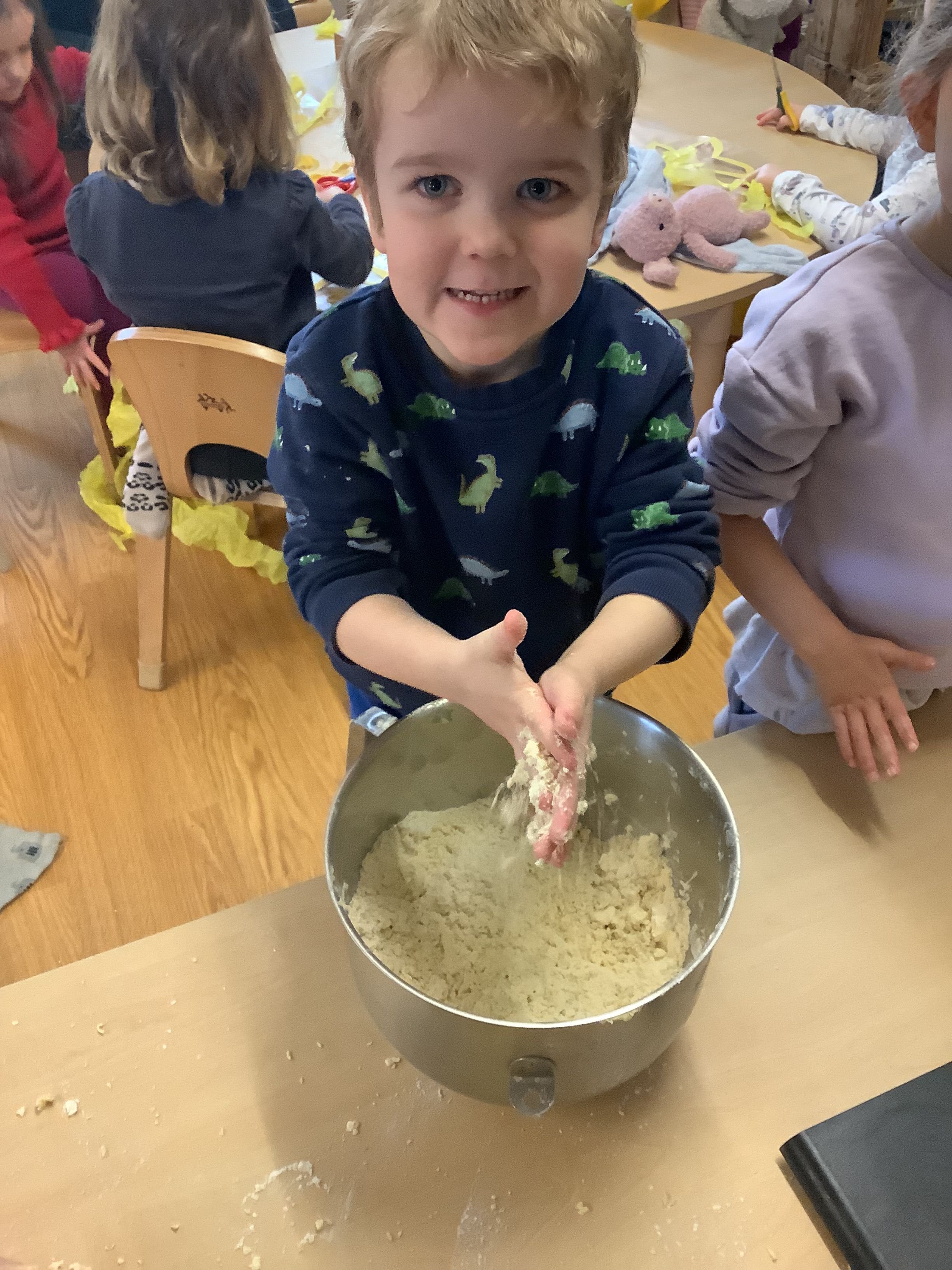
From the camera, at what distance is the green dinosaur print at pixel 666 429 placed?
714 mm

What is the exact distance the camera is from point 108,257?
1406 millimetres

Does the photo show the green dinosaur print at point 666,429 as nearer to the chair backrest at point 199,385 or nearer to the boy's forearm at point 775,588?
the boy's forearm at point 775,588

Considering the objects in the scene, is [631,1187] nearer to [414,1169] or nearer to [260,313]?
[414,1169]

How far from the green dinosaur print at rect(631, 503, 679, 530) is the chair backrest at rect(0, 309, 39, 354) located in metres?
1.52

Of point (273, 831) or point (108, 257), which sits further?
point (273, 831)

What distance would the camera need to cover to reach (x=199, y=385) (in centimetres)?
126

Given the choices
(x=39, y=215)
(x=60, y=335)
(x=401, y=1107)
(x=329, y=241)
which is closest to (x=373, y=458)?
(x=401, y=1107)

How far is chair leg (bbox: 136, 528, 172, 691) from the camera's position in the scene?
5.46 feet

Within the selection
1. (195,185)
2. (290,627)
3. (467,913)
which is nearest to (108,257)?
(195,185)

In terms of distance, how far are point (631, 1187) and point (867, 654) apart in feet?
1.48

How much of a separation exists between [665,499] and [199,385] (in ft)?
2.64

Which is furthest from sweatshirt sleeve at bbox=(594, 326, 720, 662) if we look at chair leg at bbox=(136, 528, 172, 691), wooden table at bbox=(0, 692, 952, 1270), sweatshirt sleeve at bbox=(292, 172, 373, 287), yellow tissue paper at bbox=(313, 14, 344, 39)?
yellow tissue paper at bbox=(313, 14, 344, 39)

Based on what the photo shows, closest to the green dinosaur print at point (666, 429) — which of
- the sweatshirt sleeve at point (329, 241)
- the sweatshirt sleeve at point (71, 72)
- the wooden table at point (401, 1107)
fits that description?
the wooden table at point (401, 1107)

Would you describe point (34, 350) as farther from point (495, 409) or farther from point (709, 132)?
point (495, 409)
